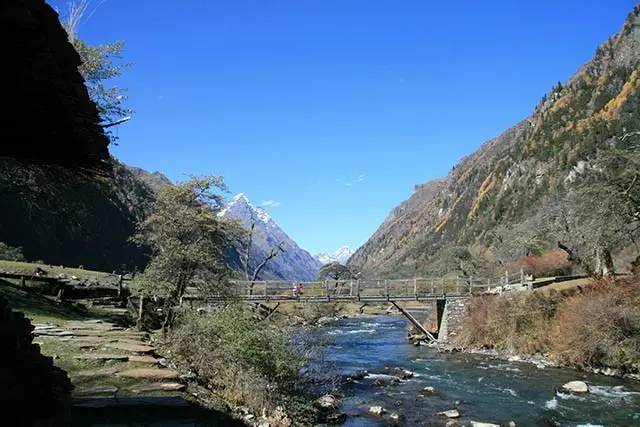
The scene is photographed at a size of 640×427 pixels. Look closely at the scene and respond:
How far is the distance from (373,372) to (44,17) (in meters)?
22.7

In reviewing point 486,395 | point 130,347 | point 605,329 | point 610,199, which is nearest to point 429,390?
point 486,395

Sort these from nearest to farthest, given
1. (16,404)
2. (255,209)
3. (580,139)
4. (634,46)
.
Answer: (16,404) → (255,209) → (580,139) → (634,46)

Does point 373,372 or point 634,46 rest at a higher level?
point 634,46

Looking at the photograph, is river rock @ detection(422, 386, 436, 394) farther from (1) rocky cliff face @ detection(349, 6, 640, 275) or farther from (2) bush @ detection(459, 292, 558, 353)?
(1) rocky cliff face @ detection(349, 6, 640, 275)

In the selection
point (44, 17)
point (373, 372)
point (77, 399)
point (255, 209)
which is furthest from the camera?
point (255, 209)

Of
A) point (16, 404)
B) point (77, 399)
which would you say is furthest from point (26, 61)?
point (77, 399)

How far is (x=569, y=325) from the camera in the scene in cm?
2358

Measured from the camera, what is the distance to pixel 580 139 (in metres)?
96.6

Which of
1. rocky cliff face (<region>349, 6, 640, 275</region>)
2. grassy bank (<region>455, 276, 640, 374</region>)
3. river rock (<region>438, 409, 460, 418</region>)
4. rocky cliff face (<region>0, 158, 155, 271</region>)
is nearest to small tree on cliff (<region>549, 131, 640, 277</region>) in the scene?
grassy bank (<region>455, 276, 640, 374</region>)

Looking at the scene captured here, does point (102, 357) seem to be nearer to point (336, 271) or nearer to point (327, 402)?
point (327, 402)

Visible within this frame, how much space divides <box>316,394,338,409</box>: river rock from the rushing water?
1.28 feet

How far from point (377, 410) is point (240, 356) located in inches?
249

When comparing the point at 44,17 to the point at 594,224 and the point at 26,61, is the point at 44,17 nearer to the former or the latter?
the point at 26,61

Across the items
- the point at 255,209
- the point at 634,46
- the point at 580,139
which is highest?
the point at 634,46
